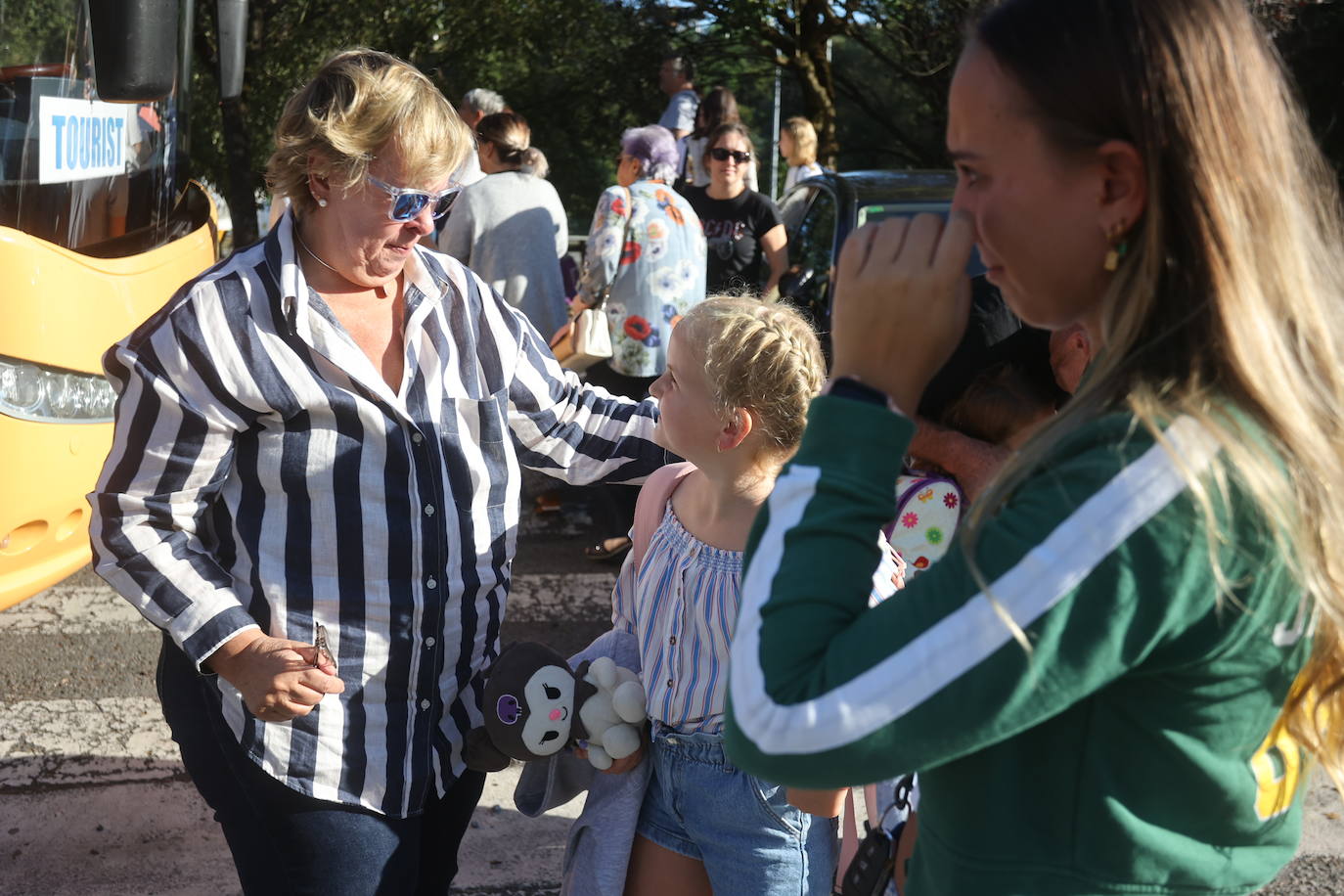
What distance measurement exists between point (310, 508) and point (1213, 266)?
1467mm

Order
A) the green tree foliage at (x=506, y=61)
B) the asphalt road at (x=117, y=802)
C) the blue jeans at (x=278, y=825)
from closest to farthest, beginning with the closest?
the blue jeans at (x=278, y=825), the asphalt road at (x=117, y=802), the green tree foliage at (x=506, y=61)

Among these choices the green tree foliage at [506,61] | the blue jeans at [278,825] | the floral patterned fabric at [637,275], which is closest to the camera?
the blue jeans at [278,825]

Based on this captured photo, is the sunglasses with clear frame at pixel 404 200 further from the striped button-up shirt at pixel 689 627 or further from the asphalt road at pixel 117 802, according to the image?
the asphalt road at pixel 117 802

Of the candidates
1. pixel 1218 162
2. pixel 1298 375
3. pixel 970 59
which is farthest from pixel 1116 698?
pixel 970 59

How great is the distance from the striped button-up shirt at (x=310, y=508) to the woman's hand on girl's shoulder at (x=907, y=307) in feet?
3.67

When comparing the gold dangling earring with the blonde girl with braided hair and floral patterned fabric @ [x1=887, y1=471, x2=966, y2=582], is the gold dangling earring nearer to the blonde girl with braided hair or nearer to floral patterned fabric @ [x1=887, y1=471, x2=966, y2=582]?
the blonde girl with braided hair

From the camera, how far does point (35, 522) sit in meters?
3.78

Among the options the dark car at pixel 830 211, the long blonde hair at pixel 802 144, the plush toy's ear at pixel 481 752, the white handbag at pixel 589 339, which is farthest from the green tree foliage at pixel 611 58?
the plush toy's ear at pixel 481 752

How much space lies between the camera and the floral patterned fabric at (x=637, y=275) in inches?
225

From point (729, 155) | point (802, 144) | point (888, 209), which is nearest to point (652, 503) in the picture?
point (888, 209)

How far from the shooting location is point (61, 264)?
3.76m

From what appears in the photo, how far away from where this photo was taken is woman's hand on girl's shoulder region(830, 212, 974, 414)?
1.14 metres

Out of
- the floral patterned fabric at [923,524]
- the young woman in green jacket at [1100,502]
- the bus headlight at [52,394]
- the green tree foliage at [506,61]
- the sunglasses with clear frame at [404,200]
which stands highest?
the young woman in green jacket at [1100,502]

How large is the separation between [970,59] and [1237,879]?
795mm
